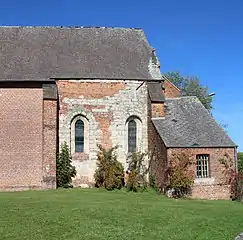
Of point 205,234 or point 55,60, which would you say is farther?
point 55,60

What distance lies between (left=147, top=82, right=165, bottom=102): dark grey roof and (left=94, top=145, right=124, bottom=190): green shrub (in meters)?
4.32

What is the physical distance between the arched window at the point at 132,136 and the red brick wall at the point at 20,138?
6407 millimetres

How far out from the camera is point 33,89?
27500 mm

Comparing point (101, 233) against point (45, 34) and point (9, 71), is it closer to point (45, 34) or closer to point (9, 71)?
point (9, 71)

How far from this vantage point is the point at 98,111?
2914 cm

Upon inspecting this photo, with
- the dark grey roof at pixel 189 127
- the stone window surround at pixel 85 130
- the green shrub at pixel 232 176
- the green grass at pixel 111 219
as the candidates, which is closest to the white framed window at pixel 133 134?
the dark grey roof at pixel 189 127

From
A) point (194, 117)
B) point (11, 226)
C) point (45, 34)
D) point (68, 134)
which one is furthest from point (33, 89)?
point (11, 226)

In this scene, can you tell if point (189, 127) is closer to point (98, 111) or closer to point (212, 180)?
point (212, 180)

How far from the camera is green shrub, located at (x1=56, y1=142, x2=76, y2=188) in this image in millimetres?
27625

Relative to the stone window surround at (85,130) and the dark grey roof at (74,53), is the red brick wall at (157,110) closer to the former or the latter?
the dark grey roof at (74,53)

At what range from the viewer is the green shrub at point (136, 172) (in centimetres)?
2739

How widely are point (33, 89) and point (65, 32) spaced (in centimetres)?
650

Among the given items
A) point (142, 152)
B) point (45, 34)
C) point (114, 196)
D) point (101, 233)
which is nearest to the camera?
A: point (101, 233)

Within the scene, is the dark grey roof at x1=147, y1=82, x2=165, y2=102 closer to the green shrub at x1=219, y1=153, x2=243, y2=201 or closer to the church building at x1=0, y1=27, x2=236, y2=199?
the church building at x1=0, y1=27, x2=236, y2=199
